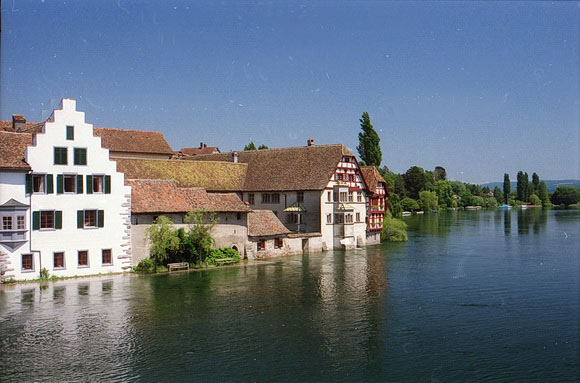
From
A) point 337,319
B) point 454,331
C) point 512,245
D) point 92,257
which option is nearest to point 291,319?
point 337,319

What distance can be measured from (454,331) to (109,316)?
18.9m

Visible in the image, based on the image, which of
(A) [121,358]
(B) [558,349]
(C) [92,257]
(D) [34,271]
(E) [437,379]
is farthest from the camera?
(C) [92,257]

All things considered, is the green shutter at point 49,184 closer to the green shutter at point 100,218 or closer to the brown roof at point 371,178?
the green shutter at point 100,218

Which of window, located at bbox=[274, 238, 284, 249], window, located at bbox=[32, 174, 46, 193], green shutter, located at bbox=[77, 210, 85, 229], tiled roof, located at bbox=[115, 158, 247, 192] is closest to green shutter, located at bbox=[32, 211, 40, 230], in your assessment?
window, located at bbox=[32, 174, 46, 193]

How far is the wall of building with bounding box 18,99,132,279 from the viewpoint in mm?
42688

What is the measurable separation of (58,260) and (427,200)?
146091mm

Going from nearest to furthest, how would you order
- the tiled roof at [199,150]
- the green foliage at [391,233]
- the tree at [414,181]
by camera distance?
1. the green foliage at [391,233]
2. the tiled roof at [199,150]
3. the tree at [414,181]

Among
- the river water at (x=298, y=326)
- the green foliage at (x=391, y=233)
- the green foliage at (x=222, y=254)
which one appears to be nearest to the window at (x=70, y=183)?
the river water at (x=298, y=326)

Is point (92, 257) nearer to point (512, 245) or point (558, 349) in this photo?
point (558, 349)

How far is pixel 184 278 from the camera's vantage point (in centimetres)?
4550

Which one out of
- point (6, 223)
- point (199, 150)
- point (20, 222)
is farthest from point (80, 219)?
point (199, 150)

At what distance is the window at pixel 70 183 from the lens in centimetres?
4406

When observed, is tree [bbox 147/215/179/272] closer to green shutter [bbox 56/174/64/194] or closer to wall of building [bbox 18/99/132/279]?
wall of building [bbox 18/99/132/279]

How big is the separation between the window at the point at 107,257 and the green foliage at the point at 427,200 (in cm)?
14215
